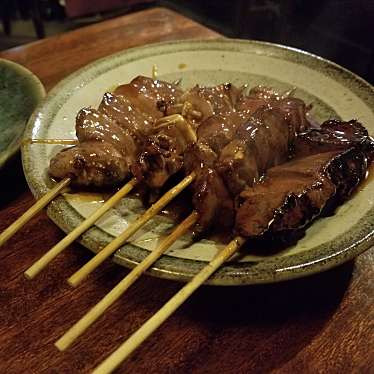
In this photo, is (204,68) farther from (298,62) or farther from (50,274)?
(50,274)

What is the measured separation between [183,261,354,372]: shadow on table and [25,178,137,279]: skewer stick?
1.51ft

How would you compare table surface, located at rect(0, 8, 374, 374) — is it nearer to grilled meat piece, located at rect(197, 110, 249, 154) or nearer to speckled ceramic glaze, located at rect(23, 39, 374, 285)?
speckled ceramic glaze, located at rect(23, 39, 374, 285)

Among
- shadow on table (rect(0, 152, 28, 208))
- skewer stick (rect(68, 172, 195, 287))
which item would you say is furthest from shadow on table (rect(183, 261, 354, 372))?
shadow on table (rect(0, 152, 28, 208))

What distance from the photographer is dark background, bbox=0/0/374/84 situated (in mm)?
5051

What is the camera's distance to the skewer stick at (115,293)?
1209mm

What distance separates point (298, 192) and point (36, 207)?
0.94 metres

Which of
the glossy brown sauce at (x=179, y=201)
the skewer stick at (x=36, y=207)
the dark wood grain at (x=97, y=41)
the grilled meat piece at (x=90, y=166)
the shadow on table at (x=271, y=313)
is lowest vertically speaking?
the shadow on table at (x=271, y=313)

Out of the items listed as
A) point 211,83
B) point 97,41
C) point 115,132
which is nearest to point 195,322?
point 115,132

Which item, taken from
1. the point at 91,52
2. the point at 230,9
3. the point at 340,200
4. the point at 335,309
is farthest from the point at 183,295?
the point at 230,9

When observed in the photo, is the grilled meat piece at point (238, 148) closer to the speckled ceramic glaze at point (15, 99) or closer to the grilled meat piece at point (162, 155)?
the grilled meat piece at point (162, 155)

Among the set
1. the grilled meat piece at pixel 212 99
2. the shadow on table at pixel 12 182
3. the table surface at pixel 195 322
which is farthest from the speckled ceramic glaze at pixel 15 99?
the grilled meat piece at pixel 212 99

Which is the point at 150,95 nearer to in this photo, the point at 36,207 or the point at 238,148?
the point at 238,148

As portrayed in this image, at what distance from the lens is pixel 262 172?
1.82 m

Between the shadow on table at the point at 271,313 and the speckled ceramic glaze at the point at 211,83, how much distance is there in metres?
0.22
